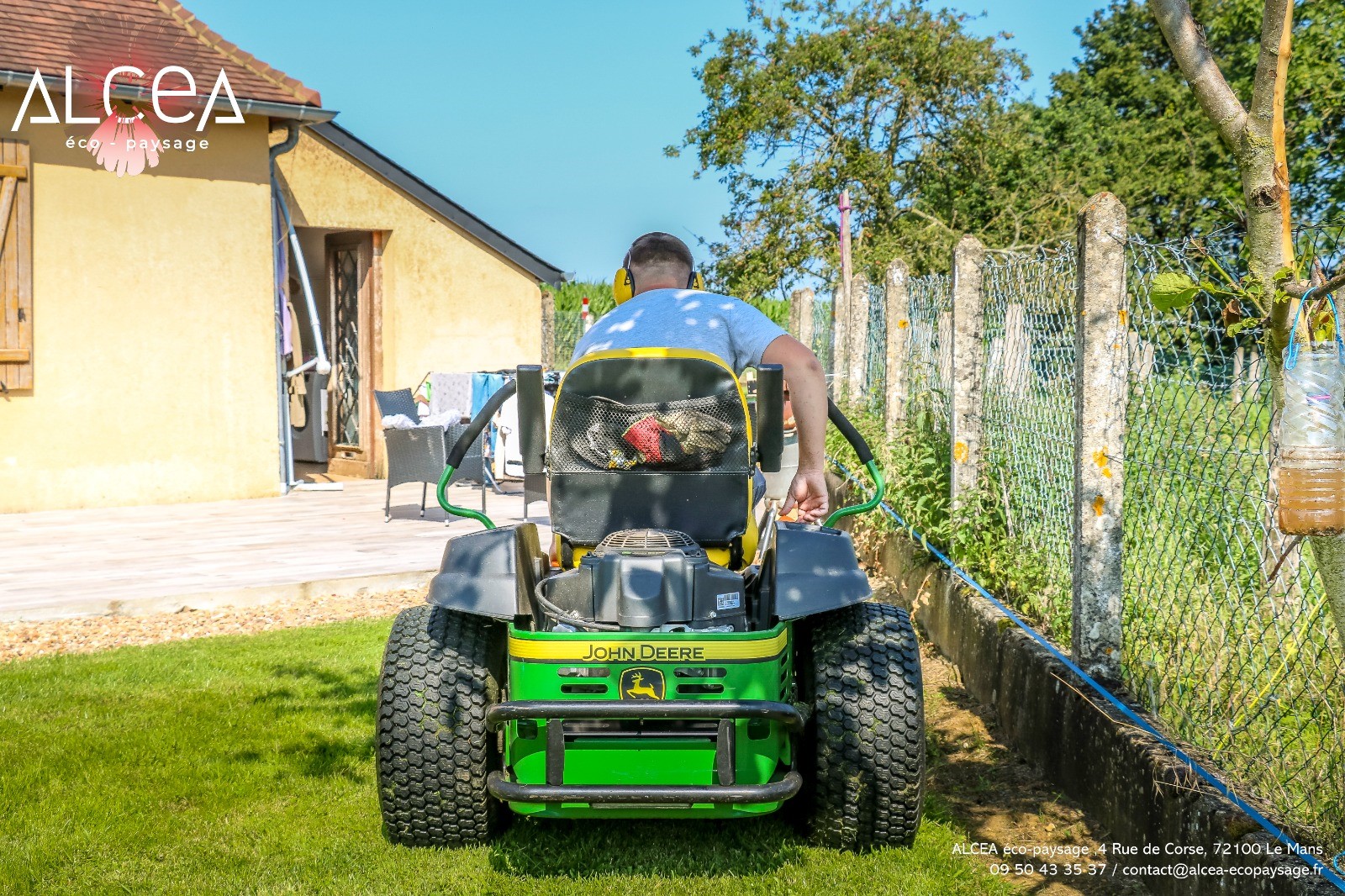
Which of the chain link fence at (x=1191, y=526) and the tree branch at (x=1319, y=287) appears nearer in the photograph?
the tree branch at (x=1319, y=287)

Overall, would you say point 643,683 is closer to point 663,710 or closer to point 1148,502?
point 663,710

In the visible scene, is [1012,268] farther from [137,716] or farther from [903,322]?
[137,716]

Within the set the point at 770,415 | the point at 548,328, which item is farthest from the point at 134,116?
the point at 770,415

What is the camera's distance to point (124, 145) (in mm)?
10969

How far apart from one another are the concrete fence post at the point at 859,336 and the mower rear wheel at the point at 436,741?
7562mm

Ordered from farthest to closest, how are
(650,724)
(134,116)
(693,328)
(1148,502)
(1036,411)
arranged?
(134,116) → (1036,411) → (1148,502) → (693,328) → (650,724)

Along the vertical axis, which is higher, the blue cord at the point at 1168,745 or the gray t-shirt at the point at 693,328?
the gray t-shirt at the point at 693,328

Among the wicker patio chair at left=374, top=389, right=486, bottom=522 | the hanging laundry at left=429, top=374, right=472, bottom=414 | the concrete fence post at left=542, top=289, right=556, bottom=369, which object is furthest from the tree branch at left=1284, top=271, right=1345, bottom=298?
the concrete fence post at left=542, top=289, right=556, bottom=369

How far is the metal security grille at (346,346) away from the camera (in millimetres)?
13984

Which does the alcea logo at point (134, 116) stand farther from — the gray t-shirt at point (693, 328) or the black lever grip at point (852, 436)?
the black lever grip at point (852, 436)

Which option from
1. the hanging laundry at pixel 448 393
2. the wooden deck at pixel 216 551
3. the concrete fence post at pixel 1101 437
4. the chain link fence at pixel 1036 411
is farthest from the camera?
the hanging laundry at pixel 448 393

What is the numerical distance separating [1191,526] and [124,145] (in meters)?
9.59

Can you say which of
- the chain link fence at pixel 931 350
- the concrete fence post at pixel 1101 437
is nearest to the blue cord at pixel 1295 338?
the concrete fence post at pixel 1101 437

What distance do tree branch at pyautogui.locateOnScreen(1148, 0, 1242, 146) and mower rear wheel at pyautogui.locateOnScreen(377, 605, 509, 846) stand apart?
2.29m
